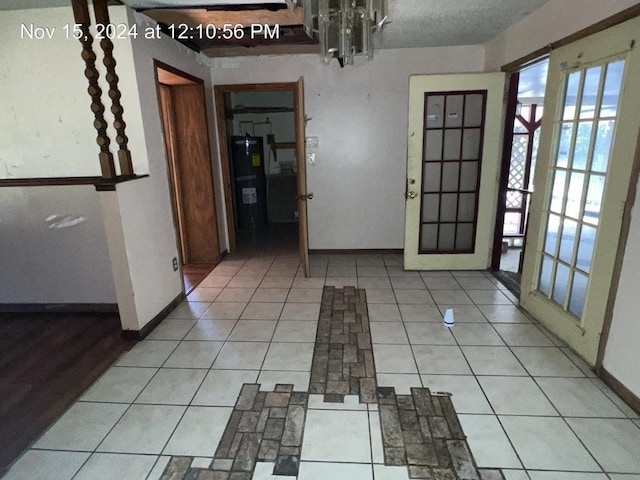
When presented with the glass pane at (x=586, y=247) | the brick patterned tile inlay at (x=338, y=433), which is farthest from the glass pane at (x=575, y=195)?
the brick patterned tile inlay at (x=338, y=433)

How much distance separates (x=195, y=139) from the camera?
4023 mm

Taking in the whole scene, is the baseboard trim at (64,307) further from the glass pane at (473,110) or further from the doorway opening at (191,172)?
the glass pane at (473,110)

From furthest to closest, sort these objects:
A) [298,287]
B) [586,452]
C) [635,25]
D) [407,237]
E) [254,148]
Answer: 1. [254,148]
2. [407,237]
3. [298,287]
4. [635,25]
5. [586,452]

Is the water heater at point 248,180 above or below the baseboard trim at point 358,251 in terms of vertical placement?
above

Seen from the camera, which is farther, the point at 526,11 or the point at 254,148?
the point at 254,148

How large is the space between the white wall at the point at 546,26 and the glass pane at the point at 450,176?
3.26 feet

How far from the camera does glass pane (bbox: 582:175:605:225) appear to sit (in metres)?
2.17

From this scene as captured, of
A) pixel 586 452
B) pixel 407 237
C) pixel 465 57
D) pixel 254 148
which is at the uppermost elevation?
pixel 465 57

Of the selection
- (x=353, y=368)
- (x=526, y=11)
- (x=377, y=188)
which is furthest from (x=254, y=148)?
(x=353, y=368)

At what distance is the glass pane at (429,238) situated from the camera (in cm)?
394

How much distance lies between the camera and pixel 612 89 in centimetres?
208

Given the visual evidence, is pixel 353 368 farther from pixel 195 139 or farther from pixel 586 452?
pixel 195 139

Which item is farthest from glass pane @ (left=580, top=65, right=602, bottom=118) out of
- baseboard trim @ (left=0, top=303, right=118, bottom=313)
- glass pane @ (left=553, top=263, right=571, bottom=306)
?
baseboard trim @ (left=0, top=303, right=118, bottom=313)

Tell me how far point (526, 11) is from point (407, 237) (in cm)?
212
